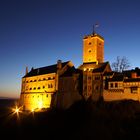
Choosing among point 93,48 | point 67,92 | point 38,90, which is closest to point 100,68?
point 67,92

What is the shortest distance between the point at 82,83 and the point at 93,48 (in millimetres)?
11599

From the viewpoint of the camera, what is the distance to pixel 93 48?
61.6m

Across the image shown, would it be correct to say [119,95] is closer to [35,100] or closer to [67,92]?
[67,92]

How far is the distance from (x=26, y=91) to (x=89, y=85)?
85.5 ft

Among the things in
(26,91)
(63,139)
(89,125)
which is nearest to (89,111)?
(89,125)

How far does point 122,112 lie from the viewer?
41.9 meters

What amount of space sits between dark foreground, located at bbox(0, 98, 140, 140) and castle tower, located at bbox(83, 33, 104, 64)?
1471 cm

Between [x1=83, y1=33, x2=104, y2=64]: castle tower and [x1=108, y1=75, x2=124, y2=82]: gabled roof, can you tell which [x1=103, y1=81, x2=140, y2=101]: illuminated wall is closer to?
[x1=108, y1=75, x2=124, y2=82]: gabled roof

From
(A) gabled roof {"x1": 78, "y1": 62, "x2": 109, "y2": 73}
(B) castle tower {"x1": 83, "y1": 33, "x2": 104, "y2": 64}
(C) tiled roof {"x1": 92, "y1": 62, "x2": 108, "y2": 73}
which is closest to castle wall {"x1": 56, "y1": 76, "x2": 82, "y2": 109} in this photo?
(A) gabled roof {"x1": 78, "y1": 62, "x2": 109, "y2": 73}

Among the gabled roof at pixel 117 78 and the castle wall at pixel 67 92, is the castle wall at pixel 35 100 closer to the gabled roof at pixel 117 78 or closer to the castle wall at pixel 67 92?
the castle wall at pixel 67 92

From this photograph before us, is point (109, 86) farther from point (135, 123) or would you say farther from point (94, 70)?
point (135, 123)

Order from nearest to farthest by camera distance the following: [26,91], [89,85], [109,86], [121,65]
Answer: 1. [109,86]
2. [89,85]
3. [121,65]
4. [26,91]

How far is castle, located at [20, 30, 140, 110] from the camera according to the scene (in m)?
47.1

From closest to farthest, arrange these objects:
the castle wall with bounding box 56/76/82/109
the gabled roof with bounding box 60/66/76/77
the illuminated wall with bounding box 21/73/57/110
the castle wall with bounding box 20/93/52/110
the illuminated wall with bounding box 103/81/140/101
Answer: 1. the illuminated wall with bounding box 103/81/140/101
2. the castle wall with bounding box 56/76/82/109
3. the gabled roof with bounding box 60/66/76/77
4. the illuminated wall with bounding box 21/73/57/110
5. the castle wall with bounding box 20/93/52/110
